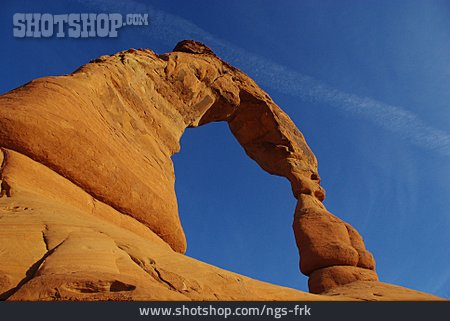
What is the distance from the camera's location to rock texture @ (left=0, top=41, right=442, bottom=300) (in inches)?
215

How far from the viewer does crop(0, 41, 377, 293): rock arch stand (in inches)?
383

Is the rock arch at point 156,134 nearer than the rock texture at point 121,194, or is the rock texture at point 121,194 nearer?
the rock texture at point 121,194

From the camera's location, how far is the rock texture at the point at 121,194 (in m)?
5.47

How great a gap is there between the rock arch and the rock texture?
4 cm

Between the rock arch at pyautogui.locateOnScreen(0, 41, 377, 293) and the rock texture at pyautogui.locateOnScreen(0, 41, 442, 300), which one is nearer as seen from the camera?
the rock texture at pyautogui.locateOnScreen(0, 41, 442, 300)

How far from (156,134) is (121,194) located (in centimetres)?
445

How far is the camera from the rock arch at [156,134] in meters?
9.73

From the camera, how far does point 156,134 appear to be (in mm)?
14758

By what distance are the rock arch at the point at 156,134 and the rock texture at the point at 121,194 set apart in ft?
0.13

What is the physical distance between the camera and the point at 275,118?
24.6 metres

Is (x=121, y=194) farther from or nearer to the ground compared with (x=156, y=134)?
nearer to the ground

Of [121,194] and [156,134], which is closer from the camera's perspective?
[121,194]
